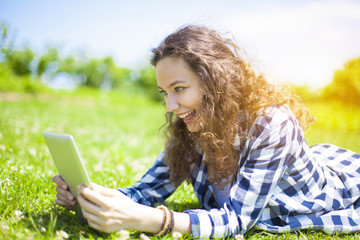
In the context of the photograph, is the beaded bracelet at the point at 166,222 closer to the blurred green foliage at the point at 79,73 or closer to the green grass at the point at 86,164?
Answer: the green grass at the point at 86,164

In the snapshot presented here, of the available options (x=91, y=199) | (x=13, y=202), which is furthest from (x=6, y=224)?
(x=91, y=199)

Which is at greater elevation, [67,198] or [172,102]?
[172,102]

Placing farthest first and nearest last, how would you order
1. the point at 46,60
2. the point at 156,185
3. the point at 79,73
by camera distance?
the point at 79,73
the point at 46,60
the point at 156,185

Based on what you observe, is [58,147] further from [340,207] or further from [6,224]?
[340,207]

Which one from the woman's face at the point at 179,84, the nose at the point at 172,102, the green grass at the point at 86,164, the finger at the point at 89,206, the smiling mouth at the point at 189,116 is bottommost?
the green grass at the point at 86,164

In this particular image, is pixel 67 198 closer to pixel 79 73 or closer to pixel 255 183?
pixel 255 183

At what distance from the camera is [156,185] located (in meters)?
2.26

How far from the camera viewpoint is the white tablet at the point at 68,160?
4.62 ft

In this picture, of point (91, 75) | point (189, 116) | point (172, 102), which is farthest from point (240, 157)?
point (91, 75)

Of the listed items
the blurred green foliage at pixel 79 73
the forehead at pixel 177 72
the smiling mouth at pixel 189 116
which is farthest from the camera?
the blurred green foliage at pixel 79 73

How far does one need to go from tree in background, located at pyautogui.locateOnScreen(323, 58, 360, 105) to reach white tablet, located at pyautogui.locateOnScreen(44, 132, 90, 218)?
508 cm

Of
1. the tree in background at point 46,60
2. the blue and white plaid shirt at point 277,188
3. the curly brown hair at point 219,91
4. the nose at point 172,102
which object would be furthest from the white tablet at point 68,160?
the tree in background at point 46,60

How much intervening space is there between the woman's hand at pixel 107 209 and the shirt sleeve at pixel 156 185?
2.34 ft

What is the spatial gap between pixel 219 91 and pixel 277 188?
2.24 ft
